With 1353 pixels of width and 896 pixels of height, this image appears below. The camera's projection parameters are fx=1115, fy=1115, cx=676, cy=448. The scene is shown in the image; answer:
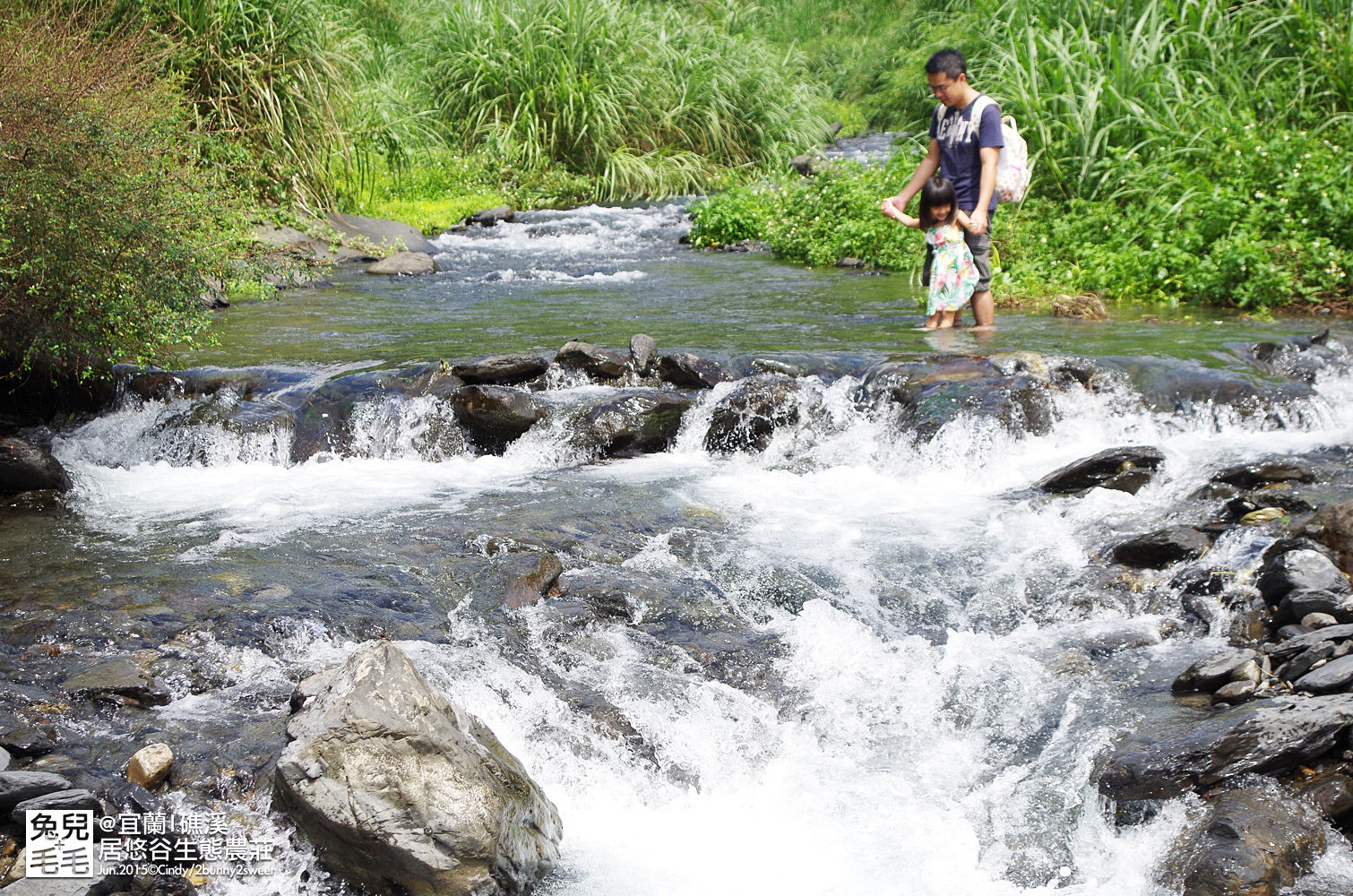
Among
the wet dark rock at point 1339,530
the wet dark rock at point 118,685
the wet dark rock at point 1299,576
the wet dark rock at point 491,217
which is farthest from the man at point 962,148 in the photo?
the wet dark rock at point 491,217

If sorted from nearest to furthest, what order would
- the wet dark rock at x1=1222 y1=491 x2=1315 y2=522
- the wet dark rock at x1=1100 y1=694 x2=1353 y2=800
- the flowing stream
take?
1. the wet dark rock at x1=1100 y1=694 x2=1353 y2=800
2. the flowing stream
3. the wet dark rock at x1=1222 y1=491 x2=1315 y2=522

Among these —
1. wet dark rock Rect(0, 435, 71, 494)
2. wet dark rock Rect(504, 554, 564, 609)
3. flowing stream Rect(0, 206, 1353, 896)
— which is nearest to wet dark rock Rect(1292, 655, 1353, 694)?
flowing stream Rect(0, 206, 1353, 896)

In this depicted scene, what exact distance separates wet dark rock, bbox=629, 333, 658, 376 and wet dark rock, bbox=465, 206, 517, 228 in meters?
8.61

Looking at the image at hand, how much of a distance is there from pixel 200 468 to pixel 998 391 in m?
4.68

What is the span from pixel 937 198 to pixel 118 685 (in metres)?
5.47

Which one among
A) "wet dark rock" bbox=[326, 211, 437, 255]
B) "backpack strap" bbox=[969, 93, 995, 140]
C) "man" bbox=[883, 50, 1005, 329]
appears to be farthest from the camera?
"wet dark rock" bbox=[326, 211, 437, 255]

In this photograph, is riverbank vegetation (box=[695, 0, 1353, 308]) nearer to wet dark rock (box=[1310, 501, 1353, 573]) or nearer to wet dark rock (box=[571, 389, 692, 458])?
wet dark rock (box=[571, 389, 692, 458])

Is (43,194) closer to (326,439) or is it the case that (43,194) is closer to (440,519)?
(326,439)

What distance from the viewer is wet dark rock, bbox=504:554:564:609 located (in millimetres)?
4520

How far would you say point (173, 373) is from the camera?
7.08 meters

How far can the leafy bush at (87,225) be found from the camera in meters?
5.39

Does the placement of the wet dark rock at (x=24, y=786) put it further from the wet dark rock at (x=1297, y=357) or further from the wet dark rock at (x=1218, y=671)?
the wet dark rock at (x=1297, y=357)

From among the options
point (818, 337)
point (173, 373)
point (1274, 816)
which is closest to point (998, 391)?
point (818, 337)

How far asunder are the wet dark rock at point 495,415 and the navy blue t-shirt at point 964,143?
3.03 metres
